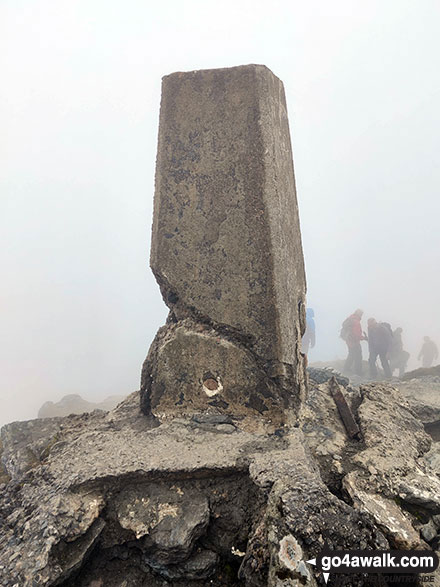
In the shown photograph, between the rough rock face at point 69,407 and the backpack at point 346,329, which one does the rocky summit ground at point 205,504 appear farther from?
the rough rock face at point 69,407

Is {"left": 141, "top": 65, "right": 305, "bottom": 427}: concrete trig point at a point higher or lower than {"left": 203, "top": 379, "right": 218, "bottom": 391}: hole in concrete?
higher

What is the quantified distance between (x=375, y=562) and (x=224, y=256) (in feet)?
4.78

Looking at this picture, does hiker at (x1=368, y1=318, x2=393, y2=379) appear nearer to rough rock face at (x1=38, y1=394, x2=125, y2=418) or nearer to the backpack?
the backpack

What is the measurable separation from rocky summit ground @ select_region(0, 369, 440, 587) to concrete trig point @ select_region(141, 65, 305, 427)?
Result: 20 cm

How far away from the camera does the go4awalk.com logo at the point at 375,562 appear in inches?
44.5

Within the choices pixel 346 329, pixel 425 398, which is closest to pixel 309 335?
pixel 346 329

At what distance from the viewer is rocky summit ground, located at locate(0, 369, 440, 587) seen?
4.03 feet

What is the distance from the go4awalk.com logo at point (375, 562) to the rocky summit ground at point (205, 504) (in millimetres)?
23

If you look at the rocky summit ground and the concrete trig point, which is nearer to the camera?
the rocky summit ground

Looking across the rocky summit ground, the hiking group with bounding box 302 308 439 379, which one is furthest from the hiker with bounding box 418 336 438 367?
the rocky summit ground

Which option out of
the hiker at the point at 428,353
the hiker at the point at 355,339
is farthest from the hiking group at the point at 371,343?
the hiker at the point at 428,353

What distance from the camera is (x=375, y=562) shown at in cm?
118

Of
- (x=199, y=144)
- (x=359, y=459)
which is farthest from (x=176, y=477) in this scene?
(x=199, y=144)

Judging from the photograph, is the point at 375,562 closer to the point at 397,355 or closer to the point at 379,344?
the point at 379,344
